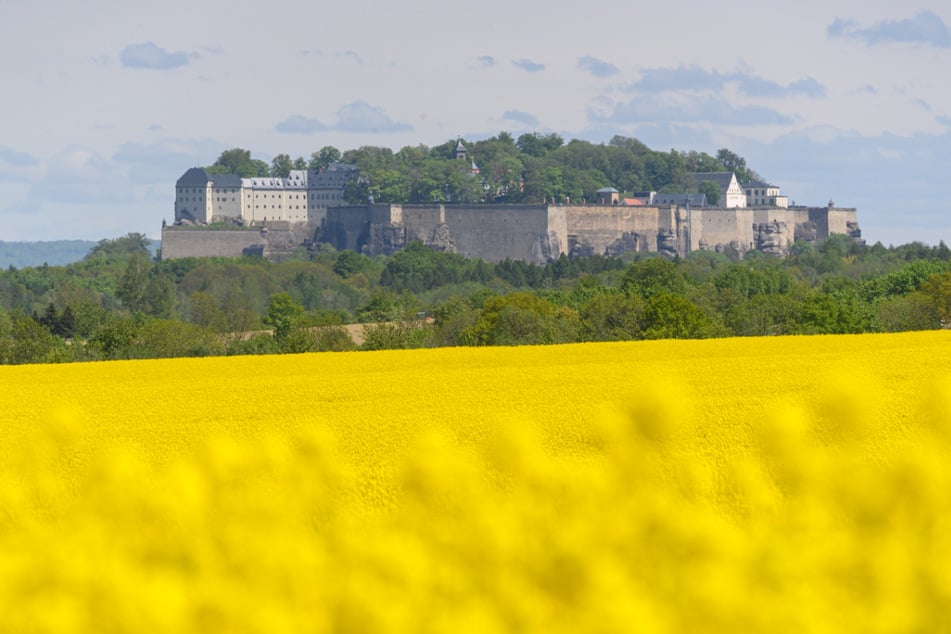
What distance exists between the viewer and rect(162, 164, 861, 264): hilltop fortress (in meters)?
158

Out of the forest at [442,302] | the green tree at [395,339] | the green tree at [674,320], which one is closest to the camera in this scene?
the green tree at [674,320]

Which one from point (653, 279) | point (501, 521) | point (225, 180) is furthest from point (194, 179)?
point (501, 521)

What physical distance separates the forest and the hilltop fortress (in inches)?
152

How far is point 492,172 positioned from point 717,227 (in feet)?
90.0

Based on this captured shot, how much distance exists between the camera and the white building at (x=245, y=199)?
562 ft

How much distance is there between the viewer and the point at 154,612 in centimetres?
1201

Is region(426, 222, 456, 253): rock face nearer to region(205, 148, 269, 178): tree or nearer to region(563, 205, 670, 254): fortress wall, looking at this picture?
region(563, 205, 670, 254): fortress wall

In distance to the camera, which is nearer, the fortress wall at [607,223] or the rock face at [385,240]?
the fortress wall at [607,223]

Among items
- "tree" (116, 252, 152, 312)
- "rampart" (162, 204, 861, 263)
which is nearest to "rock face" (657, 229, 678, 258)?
"rampart" (162, 204, 861, 263)

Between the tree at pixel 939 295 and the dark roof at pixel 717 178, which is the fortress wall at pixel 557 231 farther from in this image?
the tree at pixel 939 295

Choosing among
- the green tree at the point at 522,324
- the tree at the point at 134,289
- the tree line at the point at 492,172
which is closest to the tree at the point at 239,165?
the tree line at the point at 492,172

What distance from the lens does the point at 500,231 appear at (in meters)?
157

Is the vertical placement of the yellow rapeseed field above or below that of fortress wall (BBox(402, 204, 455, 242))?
below

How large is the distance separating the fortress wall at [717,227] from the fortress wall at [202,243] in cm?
4245
